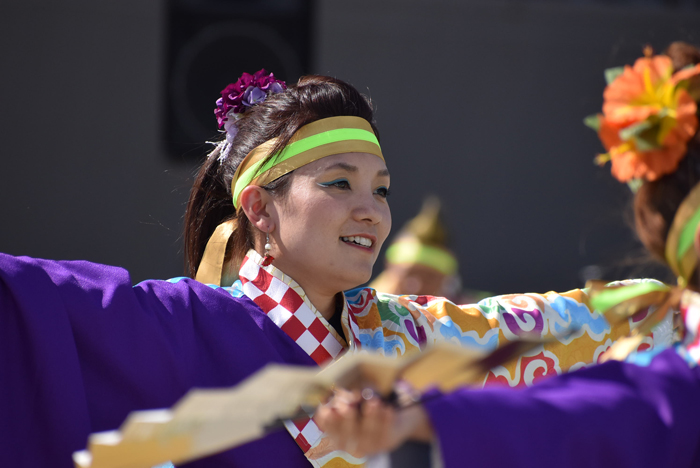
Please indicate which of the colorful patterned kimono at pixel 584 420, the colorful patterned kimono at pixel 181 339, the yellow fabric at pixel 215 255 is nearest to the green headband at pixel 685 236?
the colorful patterned kimono at pixel 584 420

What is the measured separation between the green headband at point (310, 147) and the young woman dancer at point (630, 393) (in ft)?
1.98

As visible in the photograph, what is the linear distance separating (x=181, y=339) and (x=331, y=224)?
0.35 meters

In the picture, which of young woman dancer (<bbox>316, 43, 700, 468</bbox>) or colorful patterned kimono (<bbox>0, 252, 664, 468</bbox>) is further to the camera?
colorful patterned kimono (<bbox>0, 252, 664, 468</bbox>)

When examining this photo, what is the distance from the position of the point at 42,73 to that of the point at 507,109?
10.0 ft

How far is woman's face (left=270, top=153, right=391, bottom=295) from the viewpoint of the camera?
1486 millimetres

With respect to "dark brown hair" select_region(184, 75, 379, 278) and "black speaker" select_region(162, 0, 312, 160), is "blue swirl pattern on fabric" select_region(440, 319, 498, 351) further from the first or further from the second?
"black speaker" select_region(162, 0, 312, 160)

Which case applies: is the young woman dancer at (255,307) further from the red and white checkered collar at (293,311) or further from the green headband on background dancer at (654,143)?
the green headband on background dancer at (654,143)

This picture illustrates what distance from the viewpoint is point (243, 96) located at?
68.7 inches

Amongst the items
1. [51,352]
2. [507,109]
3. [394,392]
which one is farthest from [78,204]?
[394,392]

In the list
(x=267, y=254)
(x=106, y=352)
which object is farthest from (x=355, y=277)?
(x=106, y=352)

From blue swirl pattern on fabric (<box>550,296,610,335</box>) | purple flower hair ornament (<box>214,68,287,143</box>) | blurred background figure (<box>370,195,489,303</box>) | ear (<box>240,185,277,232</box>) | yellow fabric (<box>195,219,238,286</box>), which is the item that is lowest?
blurred background figure (<box>370,195,489,303</box>)

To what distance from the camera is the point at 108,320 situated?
132cm

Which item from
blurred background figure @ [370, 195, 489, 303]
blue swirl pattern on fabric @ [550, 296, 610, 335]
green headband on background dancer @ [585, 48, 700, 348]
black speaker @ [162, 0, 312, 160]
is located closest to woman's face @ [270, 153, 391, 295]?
blue swirl pattern on fabric @ [550, 296, 610, 335]

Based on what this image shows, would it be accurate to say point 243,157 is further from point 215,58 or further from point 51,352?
point 215,58
